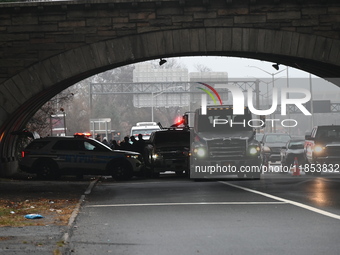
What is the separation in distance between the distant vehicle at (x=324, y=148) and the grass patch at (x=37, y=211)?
49.6 ft

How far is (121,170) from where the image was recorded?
102 feet

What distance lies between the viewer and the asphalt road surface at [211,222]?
11227 millimetres

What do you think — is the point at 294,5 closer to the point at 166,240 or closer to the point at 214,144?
the point at 214,144

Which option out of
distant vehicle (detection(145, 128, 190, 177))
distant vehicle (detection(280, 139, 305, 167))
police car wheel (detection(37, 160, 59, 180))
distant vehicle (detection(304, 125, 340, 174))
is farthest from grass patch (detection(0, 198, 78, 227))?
distant vehicle (detection(280, 139, 305, 167))

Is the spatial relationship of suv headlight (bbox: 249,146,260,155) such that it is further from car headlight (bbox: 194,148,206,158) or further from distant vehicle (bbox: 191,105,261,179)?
car headlight (bbox: 194,148,206,158)

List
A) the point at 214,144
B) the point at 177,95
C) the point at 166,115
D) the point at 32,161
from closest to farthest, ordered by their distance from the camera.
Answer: the point at 214,144, the point at 32,161, the point at 177,95, the point at 166,115

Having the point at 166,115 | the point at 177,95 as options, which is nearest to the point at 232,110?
the point at 177,95

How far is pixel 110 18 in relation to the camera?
26297 mm

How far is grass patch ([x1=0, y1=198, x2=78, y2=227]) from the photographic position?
14656 millimetres

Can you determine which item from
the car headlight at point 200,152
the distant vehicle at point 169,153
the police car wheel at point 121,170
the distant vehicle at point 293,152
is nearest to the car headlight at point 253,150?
the car headlight at point 200,152

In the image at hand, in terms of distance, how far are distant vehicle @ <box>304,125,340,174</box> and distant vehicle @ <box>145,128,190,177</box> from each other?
5150mm

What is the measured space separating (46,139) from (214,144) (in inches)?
271

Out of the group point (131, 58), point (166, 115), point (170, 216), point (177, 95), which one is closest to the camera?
point (170, 216)

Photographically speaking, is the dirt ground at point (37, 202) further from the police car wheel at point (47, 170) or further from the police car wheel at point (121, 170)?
the police car wheel at point (121, 170)
